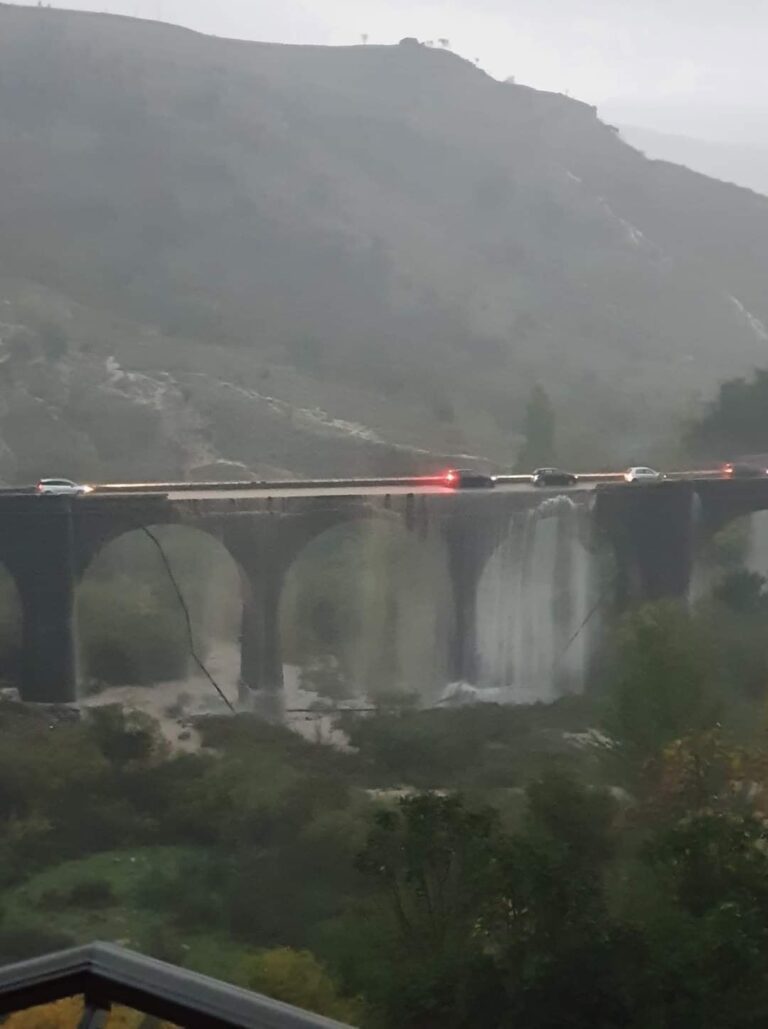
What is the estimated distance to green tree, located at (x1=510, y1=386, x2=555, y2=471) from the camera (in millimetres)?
34875

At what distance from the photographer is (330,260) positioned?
5678 centimetres

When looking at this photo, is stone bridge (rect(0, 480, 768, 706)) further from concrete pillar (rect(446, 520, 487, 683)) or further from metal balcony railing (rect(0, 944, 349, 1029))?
metal balcony railing (rect(0, 944, 349, 1029))

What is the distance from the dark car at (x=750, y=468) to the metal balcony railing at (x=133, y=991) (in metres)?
24.8

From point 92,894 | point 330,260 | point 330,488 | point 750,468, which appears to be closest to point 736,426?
point 750,468

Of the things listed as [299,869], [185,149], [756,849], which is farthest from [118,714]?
[185,149]

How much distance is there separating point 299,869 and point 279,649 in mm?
8163

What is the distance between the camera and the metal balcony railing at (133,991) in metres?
1.70

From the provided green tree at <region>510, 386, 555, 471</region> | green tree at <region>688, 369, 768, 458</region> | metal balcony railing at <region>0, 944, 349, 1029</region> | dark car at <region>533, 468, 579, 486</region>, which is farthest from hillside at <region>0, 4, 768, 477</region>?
metal balcony railing at <region>0, 944, 349, 1029</region>

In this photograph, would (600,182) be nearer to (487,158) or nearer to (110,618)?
(487,158)

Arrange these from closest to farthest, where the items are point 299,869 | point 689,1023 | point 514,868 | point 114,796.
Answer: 1. point 689,1023
2. point 514,868
3. point 299,869
4. point 114,796

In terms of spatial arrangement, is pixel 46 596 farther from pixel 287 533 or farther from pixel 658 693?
pixel 658 693

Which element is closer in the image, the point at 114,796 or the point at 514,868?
the point at 514,868

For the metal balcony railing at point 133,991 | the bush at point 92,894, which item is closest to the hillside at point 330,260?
the bush at point 92,894

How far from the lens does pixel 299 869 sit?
557 inches
